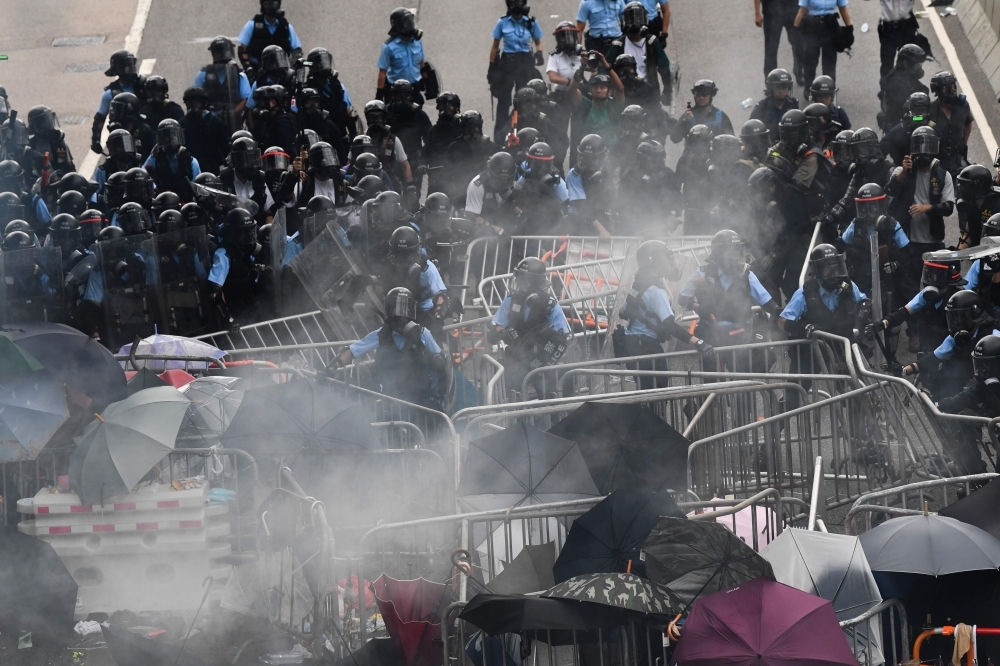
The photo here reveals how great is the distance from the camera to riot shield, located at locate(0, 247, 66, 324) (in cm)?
1320

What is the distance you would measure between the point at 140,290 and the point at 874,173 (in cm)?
712

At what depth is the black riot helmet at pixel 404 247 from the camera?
1223cm

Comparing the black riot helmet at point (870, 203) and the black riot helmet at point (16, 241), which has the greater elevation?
the black riot helmet at point (16, 241)

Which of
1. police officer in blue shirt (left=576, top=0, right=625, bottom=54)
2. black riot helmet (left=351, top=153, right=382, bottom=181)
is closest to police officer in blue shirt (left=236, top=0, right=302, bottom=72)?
black riot helmet (left=351, top=153, right=382, bottom=181)

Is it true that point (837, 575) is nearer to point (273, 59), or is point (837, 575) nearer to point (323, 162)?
point (323, 162)

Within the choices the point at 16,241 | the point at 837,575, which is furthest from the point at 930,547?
the point at 16,241

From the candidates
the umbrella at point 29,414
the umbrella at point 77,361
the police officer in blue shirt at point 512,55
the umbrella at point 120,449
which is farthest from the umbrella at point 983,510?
the police officer in blue shirt at point 512,55

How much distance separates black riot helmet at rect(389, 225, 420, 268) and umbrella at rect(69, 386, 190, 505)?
3.14 metres

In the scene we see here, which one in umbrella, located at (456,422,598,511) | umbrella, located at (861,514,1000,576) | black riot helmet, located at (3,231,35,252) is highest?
black riot helmet, located at (3,231,35,252)

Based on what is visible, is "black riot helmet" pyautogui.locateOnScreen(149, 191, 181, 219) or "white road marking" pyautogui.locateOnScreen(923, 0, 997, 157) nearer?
"black riot helmet" pyautogui.locateOnScreen(149, 191, 181, 219)

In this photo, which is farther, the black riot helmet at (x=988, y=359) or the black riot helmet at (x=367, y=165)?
the black riot helmet at (x=367, y=165)

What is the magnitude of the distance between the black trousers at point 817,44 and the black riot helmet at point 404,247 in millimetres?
6763

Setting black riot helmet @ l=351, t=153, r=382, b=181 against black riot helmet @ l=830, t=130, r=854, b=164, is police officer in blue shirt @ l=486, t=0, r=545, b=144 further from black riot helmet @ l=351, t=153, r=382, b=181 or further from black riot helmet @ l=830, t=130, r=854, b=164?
black riot helmet @ l=830, t=130, r=854, b=164

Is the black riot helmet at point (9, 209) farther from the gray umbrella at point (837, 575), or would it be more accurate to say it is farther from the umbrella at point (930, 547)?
the umbrella at point (930, 547)
